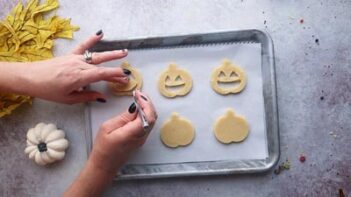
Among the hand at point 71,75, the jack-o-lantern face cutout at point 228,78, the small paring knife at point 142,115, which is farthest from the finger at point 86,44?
the jack-o-lantern face cutout at point 228,78

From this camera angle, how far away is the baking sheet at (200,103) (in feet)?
3.51

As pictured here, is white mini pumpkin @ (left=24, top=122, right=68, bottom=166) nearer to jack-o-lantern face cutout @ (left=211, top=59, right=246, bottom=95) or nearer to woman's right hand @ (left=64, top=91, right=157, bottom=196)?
woman's right hand @ (left=64, top=91, right=157, bottom=196)

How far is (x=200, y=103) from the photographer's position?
1078 millimetres

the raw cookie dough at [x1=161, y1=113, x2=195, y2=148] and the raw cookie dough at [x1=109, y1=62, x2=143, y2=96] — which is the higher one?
the raw cookie dough at [x1=109, y1=62, x2=143, y2=96]

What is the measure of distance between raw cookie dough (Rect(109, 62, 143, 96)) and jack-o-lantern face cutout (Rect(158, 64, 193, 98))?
0.05 meters

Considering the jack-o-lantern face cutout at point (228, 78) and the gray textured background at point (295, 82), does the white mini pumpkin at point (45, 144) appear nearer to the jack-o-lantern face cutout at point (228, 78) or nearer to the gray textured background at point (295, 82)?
the gray textured background at point (295, 82)

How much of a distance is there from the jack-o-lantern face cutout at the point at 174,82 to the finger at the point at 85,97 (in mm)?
137

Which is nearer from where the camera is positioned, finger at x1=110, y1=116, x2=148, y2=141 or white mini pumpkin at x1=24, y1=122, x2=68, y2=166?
finger at x1=110, y1=116, x2=148, y2=141

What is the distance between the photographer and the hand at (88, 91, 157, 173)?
3.21 feet

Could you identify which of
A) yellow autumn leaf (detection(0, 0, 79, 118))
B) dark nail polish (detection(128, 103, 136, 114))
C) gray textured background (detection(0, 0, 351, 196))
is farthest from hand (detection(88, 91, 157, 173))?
yellow autumn leaf (detection(0, 0, 79, 118))

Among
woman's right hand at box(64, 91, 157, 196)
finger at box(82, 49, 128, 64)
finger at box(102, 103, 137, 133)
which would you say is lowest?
woman's right hand at box(64, 91, 157, 196)

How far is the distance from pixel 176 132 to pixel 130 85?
15 cm

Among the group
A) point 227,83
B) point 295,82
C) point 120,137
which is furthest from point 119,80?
point 295,82

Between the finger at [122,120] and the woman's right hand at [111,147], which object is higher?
the finger at [122,120]
